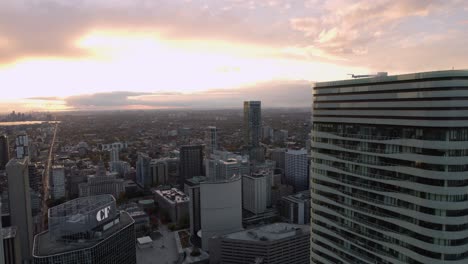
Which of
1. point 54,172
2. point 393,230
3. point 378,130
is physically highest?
point 378,130

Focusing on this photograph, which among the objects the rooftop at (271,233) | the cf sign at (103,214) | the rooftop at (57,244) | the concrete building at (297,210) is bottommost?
the concrete building at (297,210)

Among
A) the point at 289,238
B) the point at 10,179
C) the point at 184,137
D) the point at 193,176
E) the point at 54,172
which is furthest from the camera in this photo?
the point at 184,137

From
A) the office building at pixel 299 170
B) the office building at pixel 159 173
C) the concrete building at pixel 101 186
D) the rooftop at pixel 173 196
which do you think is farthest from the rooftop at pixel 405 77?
the office building at pixel 159 173

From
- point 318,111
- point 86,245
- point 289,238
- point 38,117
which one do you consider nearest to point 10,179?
point 86,245

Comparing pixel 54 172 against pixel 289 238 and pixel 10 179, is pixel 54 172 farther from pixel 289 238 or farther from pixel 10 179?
pixel 289 238

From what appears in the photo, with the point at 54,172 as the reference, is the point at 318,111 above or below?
above

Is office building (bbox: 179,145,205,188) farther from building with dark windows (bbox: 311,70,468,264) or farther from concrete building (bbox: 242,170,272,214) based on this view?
building with dark windows (bbox: 311,70,468,264)

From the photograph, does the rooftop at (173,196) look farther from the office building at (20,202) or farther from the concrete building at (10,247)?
the concrete building at (10,247)
